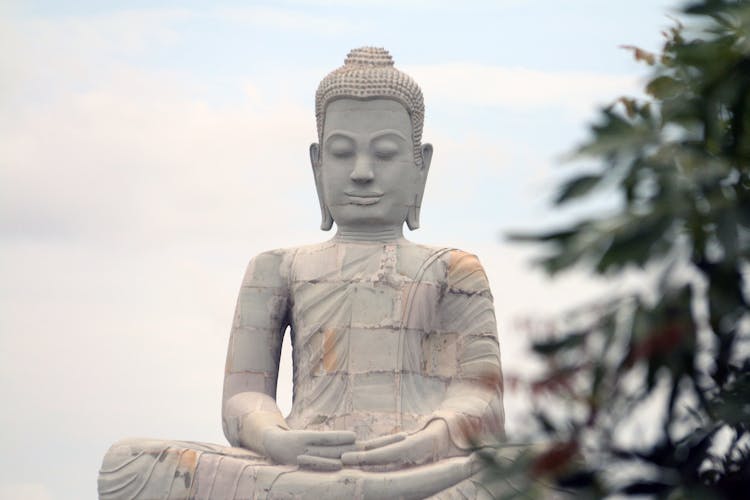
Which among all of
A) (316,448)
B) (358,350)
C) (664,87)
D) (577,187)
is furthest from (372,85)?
(577,187)

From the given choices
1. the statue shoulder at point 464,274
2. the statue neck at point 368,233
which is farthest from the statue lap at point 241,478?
the statue neck at point 368,233

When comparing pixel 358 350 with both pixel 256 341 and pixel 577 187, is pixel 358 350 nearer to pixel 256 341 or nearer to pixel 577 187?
pixel 256 341

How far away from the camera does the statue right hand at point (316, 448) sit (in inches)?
590

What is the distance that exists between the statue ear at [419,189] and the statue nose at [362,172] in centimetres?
52

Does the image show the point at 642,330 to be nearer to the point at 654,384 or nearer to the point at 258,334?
the point at 654,384

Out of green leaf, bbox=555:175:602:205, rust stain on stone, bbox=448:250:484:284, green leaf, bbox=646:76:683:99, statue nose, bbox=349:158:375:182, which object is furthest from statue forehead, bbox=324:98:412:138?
green leaf, bbox=555:175:602:205

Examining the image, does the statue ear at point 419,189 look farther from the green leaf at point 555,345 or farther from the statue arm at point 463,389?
the green leaf at point 555,345

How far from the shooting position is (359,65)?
16328mm

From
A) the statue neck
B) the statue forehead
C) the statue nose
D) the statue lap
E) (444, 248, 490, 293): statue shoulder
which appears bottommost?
the statue lap

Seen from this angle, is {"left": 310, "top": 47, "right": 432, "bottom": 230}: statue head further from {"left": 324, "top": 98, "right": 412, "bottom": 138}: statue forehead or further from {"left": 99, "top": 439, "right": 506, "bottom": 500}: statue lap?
{"left": 99, "top": 439, "right": 506, "bottom": 500}: statue lap

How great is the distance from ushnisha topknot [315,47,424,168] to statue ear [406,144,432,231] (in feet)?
0.24

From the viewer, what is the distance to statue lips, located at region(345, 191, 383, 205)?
52.9ft

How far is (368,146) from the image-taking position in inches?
634

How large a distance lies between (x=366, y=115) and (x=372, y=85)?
241 mm
